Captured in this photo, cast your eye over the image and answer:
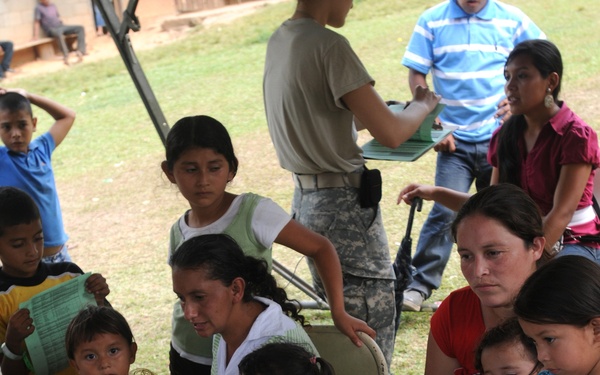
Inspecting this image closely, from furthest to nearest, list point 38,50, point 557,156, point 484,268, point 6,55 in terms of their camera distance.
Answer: point 38,50 < point 6,55 < point 557,156 < point 484,268

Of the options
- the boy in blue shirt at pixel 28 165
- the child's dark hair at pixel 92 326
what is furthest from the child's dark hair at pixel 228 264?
the boy in blue shirt at pixel 28 165

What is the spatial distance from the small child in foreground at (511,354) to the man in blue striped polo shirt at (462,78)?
2.39 metres

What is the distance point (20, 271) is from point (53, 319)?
0.28 meters

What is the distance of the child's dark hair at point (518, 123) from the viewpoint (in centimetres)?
297

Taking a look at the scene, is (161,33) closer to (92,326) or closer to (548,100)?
(548,100)

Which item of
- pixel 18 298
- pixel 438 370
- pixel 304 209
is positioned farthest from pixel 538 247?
pixel 18 298

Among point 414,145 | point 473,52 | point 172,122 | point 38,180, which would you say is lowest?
point 172,122

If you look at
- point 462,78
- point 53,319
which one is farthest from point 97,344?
point 462,78

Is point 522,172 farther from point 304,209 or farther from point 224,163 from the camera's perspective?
point 224,163

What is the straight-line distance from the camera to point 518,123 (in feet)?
9.98

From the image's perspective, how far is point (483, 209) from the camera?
204 cm

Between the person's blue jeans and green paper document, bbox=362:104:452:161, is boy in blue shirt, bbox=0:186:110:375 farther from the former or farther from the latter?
the person's blue jeans

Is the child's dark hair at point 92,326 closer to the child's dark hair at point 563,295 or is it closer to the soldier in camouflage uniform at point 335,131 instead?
the soldier in camouflage uniform at point 335,131

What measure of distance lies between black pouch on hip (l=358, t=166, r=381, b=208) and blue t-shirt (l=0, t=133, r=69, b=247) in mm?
1650
